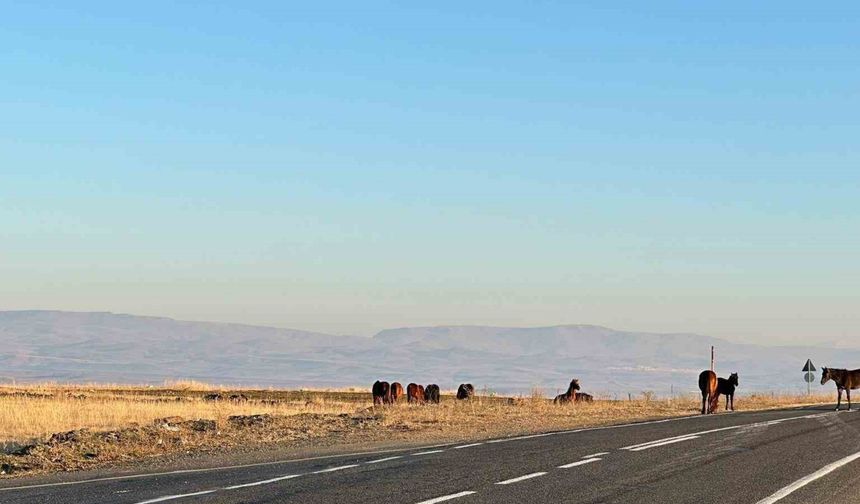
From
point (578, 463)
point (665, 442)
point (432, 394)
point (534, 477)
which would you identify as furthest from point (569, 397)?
point (534, 477)

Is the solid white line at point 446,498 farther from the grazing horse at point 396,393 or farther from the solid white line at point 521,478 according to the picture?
the grazing horse at point 396,393

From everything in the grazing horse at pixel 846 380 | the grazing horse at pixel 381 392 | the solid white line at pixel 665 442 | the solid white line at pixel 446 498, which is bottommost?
the solid white line at pixel 446 498

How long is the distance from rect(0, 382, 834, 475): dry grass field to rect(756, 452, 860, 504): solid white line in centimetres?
885

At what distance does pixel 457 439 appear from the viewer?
26844 millimetres

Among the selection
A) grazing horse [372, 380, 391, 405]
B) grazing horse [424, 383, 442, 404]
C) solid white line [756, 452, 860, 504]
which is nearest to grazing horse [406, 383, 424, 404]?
grazing horse [424, 383, 442, 404]

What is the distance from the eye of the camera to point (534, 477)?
57.8 feet

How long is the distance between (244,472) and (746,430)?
44.0 ft

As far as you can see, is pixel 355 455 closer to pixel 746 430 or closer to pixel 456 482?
pixel 456 482

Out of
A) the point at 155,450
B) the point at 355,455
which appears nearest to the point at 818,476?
the point at 355,455

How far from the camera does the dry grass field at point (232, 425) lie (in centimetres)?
2398

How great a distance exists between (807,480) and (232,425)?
53.9 feet

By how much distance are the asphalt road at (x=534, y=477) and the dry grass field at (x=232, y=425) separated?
4.08 m

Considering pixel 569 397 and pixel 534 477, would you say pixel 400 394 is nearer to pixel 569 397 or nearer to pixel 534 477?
pixel 569 397

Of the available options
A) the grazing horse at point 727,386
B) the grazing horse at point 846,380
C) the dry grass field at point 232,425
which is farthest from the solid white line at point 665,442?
the grazing horse at point 846,380
